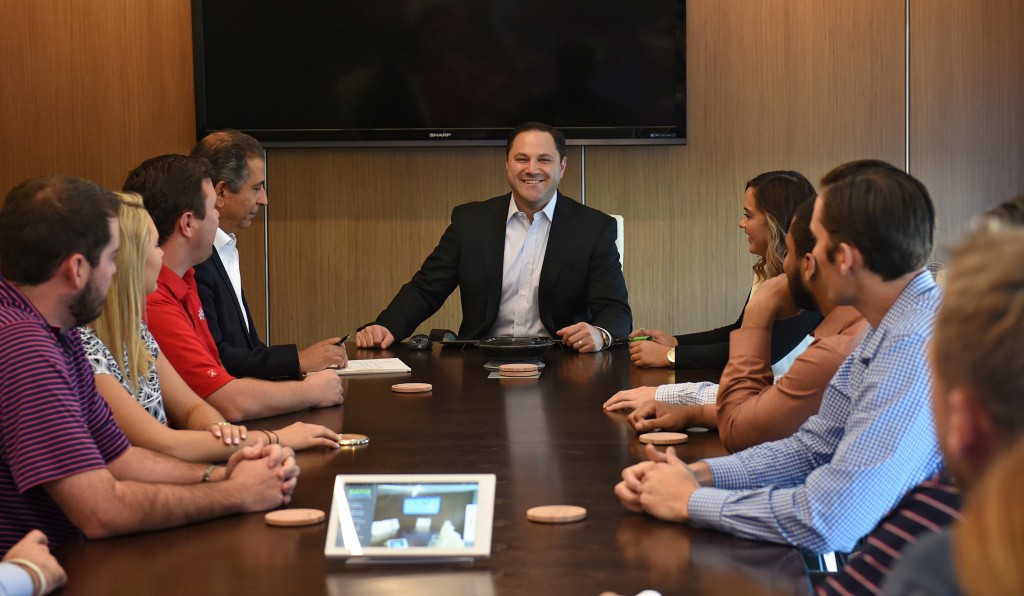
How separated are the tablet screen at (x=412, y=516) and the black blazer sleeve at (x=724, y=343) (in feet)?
4.43

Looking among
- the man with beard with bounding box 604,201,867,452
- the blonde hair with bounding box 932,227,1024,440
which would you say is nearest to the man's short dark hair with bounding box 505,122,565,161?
the man with beard with bounding box 604,201,867,452

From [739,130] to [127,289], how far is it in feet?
13.1

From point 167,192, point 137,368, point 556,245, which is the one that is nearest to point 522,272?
point 556,245

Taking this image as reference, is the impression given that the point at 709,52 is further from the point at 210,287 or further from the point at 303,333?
the point at 210,287

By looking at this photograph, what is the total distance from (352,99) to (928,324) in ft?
14.2

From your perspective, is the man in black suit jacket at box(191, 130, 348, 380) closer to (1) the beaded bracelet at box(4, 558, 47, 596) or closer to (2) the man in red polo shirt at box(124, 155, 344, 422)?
(2) the man in red polo shirt at box(124, 155, 344, 422)

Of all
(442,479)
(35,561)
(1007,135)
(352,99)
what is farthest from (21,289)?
(1007,135)

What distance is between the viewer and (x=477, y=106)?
5.74 metres

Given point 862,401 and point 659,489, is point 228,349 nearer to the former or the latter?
point 659,489

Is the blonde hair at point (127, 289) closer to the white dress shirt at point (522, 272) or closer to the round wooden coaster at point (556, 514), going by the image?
the round wooden coaster at point (556, 514)

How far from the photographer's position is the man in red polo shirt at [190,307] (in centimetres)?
285

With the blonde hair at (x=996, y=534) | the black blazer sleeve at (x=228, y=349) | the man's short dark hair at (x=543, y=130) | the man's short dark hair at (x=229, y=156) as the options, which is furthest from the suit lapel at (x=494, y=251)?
the blonde hair at (x=996, y=534)

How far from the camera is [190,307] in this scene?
9.82 ft

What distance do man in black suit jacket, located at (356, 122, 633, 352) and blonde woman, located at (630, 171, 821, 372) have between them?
94 cm
